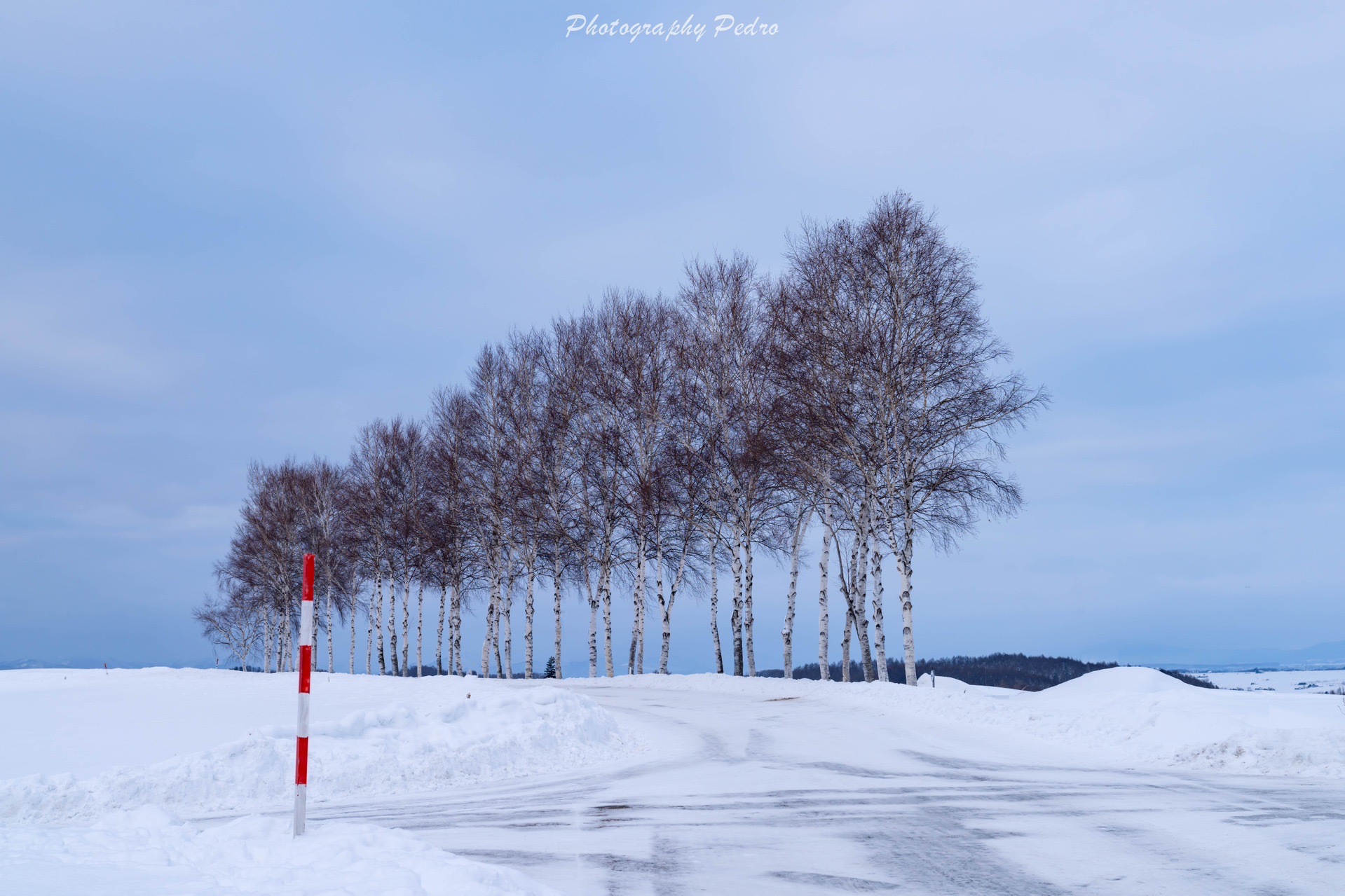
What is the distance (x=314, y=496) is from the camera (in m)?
52.4

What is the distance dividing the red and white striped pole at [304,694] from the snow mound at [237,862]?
21 cm

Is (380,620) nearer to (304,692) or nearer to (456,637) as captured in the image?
(456,637)

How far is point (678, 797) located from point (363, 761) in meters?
4.28

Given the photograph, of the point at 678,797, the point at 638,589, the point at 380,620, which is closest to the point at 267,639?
the point at 380,620

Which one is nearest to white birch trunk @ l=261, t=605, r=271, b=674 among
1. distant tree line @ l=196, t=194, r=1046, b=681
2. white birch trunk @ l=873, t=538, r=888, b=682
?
distant tree line @ l=196, t=194, r=1046, b=681

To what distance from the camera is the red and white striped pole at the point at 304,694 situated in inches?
260

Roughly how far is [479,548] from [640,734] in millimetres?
27656

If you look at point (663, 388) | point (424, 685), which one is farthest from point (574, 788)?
point (663, 388)

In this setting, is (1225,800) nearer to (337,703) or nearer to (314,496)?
(337,703)

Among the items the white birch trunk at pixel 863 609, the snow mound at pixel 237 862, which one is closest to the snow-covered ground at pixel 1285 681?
the white birch trunk at pixel 863 609

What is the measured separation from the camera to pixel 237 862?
19.2ft

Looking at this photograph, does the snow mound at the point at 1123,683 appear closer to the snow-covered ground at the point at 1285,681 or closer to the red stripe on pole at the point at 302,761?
the snow-covered ground at the point at 1285,681

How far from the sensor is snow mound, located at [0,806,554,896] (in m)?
4.95

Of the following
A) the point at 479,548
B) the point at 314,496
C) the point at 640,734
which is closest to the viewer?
the point at 640,734
